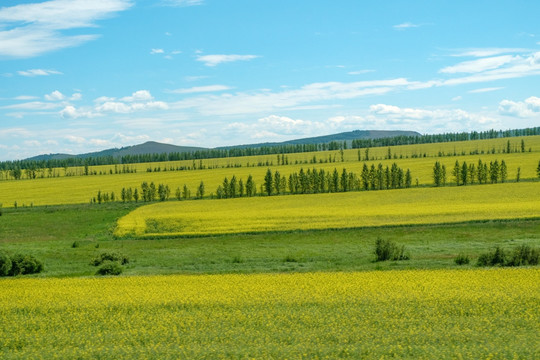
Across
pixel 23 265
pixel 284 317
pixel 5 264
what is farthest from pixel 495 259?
pixel 5 264

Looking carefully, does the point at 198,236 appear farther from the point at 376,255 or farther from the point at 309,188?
the point at 309,188

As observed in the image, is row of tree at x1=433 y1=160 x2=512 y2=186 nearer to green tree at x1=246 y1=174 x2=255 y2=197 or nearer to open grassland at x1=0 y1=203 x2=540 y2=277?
green tree at x1=246 y1=174 x2=255 y2=197

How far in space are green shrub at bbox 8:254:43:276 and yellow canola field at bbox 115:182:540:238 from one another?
65.8 ft

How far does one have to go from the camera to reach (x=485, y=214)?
6222 cm

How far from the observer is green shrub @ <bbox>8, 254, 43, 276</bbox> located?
40.3 metres

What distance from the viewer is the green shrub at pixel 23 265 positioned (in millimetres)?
40344

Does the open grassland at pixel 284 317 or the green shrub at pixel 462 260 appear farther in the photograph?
the green shrub at pixel 462 260

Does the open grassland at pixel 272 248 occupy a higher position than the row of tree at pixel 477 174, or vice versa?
the row of tree at pixel 477 174

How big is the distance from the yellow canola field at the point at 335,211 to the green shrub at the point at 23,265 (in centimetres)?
2005

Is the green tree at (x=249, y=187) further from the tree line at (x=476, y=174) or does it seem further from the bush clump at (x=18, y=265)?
the bush clump at (x=18, y=265)

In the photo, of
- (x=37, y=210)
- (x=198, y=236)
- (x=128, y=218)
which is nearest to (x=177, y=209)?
(x=128, y=218)

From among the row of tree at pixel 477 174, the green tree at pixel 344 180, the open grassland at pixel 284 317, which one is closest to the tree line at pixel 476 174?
the row of tree at pixel 477 174

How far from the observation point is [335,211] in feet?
229

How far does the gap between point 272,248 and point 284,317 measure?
2465 cm
